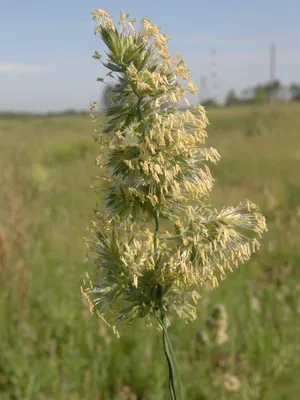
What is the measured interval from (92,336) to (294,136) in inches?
859

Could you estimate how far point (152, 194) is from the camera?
66.4 inches

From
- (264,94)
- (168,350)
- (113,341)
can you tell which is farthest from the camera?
(264,94)

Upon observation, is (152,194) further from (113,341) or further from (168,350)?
(113,341)

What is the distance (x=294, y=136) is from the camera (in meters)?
24.8

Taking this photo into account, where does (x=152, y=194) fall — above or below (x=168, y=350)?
above

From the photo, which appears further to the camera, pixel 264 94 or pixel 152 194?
pixel 264 94

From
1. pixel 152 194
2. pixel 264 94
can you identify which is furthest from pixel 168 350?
pixel 264 94

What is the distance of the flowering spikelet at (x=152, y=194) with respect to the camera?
1723mm

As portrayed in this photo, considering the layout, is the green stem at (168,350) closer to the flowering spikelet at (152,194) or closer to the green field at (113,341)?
the flowering spikelet at (152,194)

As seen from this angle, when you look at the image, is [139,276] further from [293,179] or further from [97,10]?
[293,179]

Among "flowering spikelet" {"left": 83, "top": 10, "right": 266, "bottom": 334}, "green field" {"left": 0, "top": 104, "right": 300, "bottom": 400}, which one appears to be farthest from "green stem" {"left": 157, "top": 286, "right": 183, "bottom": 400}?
"green field" {"left": 0, "top": 104, "right": 300, "bottom": 400}

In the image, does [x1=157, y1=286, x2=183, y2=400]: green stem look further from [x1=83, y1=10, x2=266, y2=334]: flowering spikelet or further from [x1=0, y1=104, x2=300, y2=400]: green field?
[x1=0, y1=104, x2=300, y2=400]: green field

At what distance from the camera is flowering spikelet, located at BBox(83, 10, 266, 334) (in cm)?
172

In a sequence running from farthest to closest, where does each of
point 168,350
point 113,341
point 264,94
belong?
point 264,94, point 113,341, point 168,350
